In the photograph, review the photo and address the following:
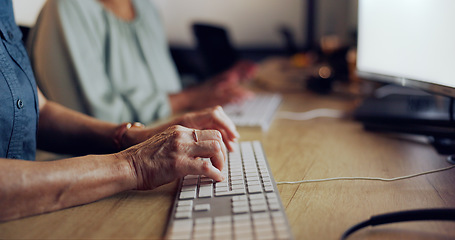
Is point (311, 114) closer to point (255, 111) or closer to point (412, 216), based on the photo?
point (255, 111)

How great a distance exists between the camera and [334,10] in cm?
280

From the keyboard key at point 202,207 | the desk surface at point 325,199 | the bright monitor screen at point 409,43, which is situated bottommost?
the desk surface at point 325,199

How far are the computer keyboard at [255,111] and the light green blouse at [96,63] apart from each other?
0.84ft

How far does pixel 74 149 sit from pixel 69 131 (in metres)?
0.04

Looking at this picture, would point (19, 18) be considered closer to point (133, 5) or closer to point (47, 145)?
point (133, 5)

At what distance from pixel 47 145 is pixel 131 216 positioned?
0.44m

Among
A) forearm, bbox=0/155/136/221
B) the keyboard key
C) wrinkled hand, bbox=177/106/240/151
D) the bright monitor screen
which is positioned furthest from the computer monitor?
forearm, bbox=0/155/136/221

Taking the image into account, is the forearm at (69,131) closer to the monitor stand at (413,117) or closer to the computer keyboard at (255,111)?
the computer keyboard at (255,111)

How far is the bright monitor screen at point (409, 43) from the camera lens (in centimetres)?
71

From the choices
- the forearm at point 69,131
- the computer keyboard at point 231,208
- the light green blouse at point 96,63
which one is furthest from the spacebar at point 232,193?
the light green blouse at point 96,63

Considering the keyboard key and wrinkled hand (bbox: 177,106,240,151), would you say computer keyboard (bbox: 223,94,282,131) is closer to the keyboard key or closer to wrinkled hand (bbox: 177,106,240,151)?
wrinkled hand (bbox: 177,106,240,151)

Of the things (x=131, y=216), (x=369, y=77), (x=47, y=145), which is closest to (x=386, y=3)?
(x=369, y=77)

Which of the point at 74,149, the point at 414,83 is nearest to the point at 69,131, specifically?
the point at 74,149

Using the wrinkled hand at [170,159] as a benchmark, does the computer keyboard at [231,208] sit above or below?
below
